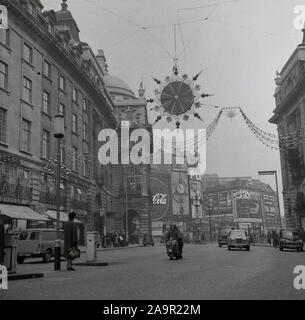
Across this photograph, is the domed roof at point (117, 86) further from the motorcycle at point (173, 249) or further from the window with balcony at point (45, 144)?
the motorcycle at point (173, 249)

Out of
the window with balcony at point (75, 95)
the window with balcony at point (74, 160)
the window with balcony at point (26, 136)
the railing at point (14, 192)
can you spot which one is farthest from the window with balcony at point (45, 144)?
the window with balcony at point (75, 95)

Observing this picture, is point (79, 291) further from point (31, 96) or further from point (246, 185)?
point (246, 185)

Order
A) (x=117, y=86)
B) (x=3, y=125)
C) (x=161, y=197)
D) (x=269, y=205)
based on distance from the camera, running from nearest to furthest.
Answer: (x=3, y=125) → (x=117, y=86) → (x=161, y=197) → (x=269, y=205)

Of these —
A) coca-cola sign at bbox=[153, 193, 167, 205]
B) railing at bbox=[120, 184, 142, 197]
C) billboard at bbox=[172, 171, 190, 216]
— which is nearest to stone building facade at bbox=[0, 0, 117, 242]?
railing at bbox=[120, 184, 142, 197]

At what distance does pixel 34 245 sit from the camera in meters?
23.5

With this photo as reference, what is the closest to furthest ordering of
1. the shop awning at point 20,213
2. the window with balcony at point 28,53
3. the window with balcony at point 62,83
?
1. the shop awning at point 20,213
2. the window with balcony at point 28,53
3. the window with balcony at point 62,83

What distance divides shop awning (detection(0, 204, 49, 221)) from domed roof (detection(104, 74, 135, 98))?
60.6 metres

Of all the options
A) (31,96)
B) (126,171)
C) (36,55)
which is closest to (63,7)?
(36,55)

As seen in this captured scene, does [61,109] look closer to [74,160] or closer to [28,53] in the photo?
[74,160]

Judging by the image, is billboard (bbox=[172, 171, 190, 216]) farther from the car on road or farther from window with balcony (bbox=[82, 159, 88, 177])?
the car on road

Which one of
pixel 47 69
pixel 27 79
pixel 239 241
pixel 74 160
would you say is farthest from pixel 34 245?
pixel 74 160

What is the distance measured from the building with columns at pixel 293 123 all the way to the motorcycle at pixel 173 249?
1196 inches

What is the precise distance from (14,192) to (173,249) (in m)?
14.9

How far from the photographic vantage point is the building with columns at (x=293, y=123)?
52041 millimetres
